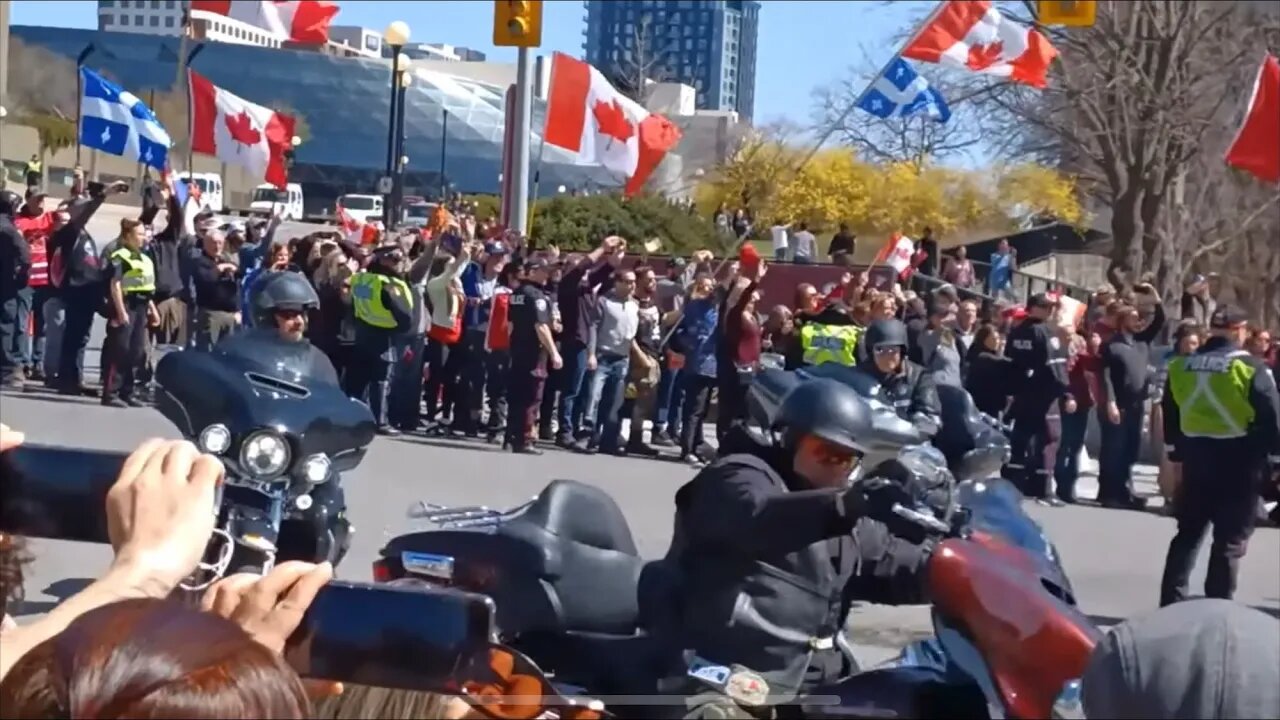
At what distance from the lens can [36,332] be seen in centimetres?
1664

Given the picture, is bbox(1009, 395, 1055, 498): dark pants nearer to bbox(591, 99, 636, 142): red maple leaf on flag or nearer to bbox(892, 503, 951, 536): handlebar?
bbox(591, 99, 636, 142): red maple leaf on flag

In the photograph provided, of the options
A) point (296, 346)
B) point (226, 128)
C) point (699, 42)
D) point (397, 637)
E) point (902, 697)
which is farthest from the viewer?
point (699, 42)

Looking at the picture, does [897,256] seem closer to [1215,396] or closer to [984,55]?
[984,55]

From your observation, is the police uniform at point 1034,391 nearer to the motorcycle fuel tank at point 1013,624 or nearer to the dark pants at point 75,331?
the dark pants at point 75,331

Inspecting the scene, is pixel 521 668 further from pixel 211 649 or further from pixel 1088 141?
pixel 1088 141

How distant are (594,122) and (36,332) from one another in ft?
18.5

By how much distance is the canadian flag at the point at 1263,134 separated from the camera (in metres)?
15.9

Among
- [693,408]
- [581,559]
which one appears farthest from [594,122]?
[581,559]

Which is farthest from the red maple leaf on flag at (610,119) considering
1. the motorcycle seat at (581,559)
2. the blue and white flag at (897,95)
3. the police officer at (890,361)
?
the motorcycle seat at (581,559)

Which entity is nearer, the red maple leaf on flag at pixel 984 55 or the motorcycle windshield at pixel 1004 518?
the motorcycle windshield at pixel 1004 518

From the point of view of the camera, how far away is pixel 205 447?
6.49 meters

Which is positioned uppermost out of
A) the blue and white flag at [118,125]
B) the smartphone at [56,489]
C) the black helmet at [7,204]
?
the blue and white flag at [118,125]

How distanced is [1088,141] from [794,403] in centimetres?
2661

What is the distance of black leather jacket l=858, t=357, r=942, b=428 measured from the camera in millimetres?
6551
